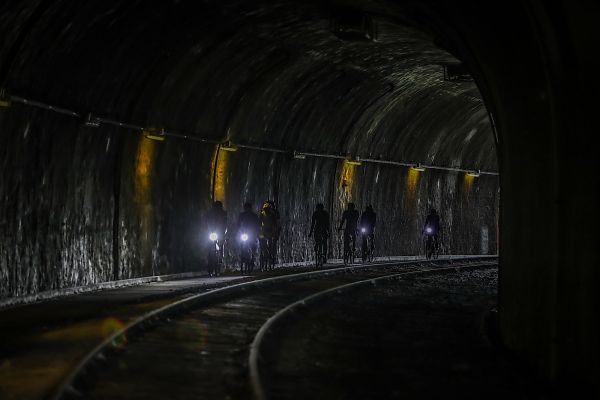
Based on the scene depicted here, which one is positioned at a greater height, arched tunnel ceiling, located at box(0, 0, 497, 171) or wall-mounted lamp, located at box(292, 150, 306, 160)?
arched tunnel ceiling, located at box(0, 0, 497, 171)

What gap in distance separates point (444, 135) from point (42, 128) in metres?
18.2

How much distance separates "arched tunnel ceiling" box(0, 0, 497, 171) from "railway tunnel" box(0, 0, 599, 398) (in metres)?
0.05

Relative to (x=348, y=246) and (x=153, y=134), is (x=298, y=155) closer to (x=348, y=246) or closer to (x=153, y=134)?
(x=348, y=246)

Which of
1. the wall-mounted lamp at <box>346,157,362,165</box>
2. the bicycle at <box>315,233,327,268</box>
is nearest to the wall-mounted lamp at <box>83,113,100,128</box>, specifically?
the bicycle at <box>315,233,327,268</box>

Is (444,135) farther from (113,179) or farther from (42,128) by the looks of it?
(42,128)

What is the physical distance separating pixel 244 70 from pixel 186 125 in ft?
5.18

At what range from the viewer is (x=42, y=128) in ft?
49.9

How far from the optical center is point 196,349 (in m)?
11.3

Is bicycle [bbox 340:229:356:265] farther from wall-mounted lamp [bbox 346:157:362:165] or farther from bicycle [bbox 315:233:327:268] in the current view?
wall-mounted lamp [bbox 346:157:362:165]

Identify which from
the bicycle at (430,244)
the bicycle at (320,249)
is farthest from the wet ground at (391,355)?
the bicycle at (430,244)

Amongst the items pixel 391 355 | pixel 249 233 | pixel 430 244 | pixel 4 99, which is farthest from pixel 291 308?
pixel 430 244

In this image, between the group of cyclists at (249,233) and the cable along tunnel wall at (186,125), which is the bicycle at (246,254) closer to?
the group of cyclists at (249,233)

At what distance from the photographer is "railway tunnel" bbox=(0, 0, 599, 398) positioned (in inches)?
346

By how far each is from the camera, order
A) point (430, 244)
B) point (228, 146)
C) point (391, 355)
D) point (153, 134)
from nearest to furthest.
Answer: point (391, 355)
point (153, 134)
point (228, 146)
point (430, 244)
